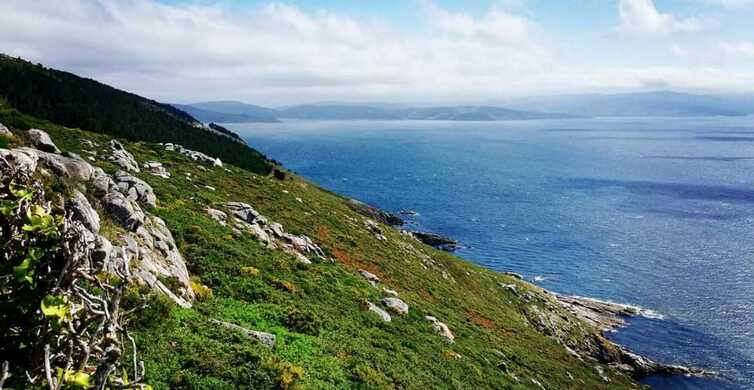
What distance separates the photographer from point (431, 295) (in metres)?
45.5

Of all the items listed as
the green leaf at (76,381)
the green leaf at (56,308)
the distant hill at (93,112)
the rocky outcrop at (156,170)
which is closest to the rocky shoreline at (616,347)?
the rocky outcrop at (156,170)

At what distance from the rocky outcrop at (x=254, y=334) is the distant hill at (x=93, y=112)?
214ft

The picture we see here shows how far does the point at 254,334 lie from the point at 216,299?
4.12 meters

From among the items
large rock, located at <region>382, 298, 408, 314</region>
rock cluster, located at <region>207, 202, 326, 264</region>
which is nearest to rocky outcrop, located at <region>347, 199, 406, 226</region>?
rock cluster, located at <region>207, 202, 326, 264</region>

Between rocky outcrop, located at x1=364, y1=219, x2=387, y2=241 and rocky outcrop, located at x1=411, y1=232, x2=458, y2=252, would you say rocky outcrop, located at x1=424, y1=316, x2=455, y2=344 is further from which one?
rocky outcrop, located at x1=411, y1=232, x2=458, y2=252

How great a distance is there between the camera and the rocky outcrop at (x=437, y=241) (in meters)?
104

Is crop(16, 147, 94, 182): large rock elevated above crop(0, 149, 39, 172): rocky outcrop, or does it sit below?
below

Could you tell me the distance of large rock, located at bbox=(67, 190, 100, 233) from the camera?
703 inches

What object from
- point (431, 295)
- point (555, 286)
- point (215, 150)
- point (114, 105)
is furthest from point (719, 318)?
point (114, 105)

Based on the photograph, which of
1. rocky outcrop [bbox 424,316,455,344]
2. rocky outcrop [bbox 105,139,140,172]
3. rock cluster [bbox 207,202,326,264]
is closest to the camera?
rocky outcrop [bbox 424,316,455,344]

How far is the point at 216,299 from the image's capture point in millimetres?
21562

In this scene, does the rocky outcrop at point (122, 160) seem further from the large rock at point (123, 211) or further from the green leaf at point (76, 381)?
the green leaf at point (76, 381)

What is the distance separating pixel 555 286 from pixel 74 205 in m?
85.8

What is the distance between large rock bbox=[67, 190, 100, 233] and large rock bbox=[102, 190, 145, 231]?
3.39 m
